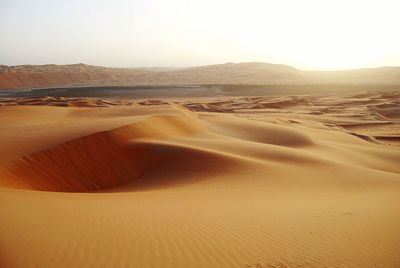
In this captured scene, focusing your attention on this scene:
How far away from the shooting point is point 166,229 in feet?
13.0

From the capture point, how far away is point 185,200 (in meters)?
5.68

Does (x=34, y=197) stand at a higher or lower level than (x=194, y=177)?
higher

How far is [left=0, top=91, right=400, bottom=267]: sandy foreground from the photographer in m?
3.30

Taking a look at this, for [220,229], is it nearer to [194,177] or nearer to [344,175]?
[194,177]

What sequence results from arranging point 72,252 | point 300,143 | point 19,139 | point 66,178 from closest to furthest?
1. point 72,252
2. point 66,178
3. point 19,139
4. point 300,143

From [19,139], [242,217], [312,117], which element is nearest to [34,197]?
[242,217]

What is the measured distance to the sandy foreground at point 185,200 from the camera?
3.30m

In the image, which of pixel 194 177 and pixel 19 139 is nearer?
pixel 194 177

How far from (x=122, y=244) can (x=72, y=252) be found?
1.68ft

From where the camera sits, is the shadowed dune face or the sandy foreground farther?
the shadowed dune face

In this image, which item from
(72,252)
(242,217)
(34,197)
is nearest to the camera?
(72,252)

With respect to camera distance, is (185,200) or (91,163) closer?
(185,200)

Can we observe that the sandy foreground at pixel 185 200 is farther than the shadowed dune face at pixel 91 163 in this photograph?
No

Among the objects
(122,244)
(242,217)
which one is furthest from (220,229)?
(122,244)
